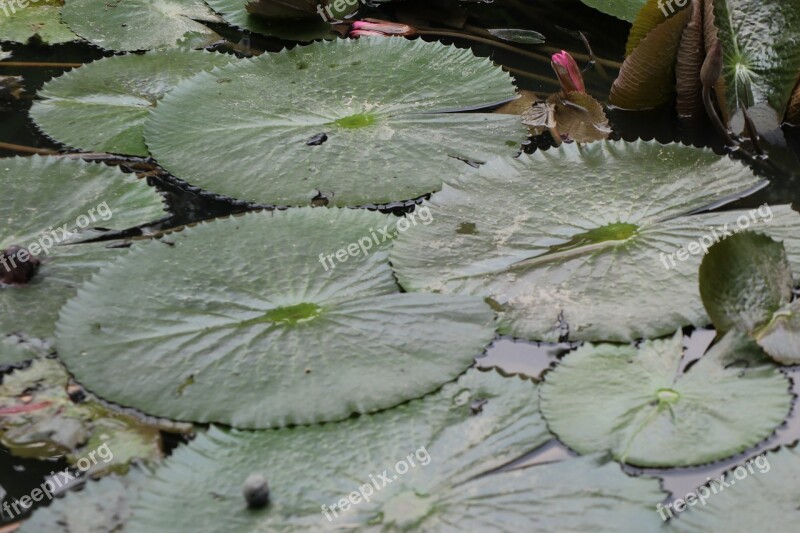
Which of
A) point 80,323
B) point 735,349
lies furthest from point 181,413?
point 735,349

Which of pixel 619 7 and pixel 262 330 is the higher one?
pixel 619 7

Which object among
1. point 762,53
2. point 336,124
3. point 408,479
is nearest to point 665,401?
point 408,479

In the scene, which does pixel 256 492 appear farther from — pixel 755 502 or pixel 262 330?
pixel 755 502

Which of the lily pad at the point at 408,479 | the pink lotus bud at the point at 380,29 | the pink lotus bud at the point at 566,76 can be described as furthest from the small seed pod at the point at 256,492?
the pink lotus bud at the point at 380,29

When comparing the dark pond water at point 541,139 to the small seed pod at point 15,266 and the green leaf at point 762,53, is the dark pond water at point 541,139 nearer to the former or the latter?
the green leaf at point 762,53

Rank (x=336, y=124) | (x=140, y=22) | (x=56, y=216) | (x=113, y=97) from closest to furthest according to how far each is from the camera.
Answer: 1. (x=56, y=216)
2. (x=336, y=124)
3. (x=113, y=97)
4. (x=140, y=22)

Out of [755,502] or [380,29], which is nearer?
[755,502]

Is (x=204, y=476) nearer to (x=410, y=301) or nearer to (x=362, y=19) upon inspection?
(x=410, y=301)
